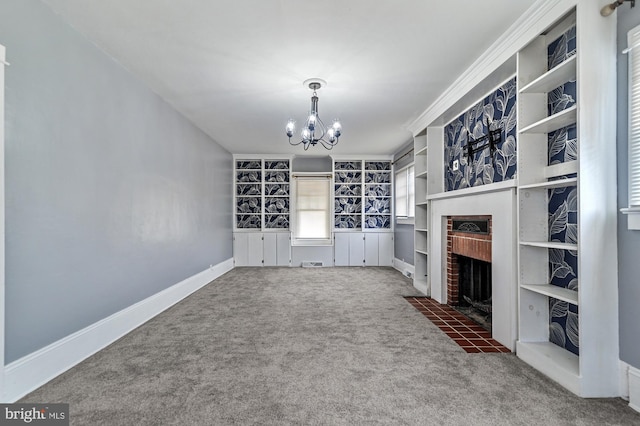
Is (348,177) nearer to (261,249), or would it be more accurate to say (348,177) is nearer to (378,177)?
(378,177)

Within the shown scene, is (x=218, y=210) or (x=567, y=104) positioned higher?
(x=567, y=104)

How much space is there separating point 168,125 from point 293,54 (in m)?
2.15

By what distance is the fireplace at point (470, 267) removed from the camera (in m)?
3.29

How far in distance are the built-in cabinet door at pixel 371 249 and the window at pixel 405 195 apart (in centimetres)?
76

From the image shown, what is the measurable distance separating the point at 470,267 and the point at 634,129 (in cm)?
227

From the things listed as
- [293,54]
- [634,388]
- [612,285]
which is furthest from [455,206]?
[293,54]

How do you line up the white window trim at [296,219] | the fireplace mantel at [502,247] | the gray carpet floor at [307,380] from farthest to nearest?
the white window trim at [296,219], the fireplace mantel at [502,247], the gray carpet floor at [307,380]

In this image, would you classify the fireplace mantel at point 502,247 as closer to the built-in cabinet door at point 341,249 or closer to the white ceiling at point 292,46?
the white ceiling at point 292,46

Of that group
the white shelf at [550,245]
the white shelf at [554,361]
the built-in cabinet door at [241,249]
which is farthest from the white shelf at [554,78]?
the built-in cabinet door at [241,249]

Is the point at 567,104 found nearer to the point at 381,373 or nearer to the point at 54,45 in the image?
the point at 381,373

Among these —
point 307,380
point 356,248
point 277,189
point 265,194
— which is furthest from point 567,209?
point 265,194

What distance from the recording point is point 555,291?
7.32 ft

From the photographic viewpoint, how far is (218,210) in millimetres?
6188

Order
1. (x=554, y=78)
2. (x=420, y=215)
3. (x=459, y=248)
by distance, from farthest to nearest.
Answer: (x=420, y=215) < (x=459, y=248) < (x=554, y=78)
